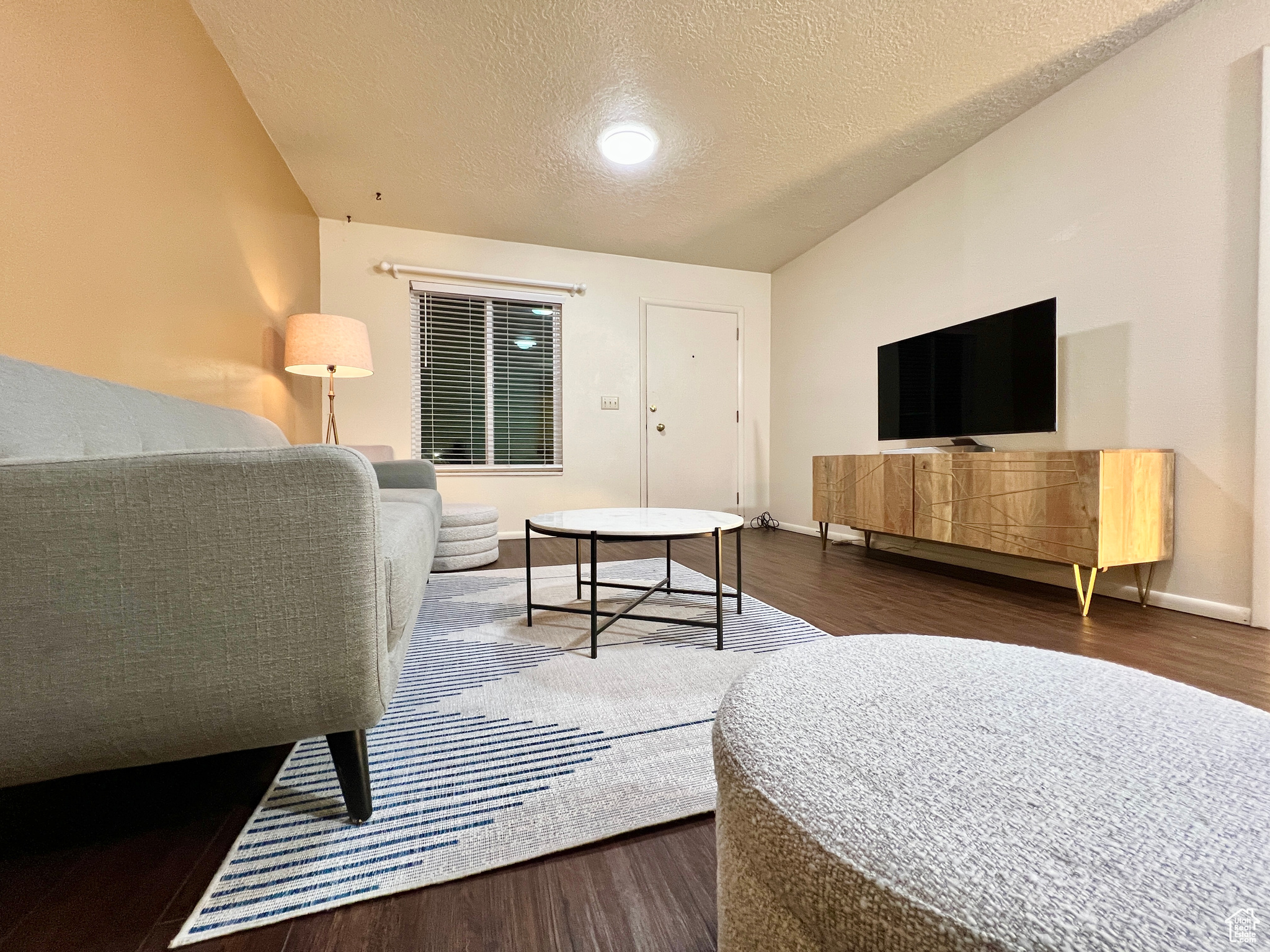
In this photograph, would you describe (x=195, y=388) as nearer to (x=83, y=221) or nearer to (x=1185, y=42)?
(x=83, y=221)

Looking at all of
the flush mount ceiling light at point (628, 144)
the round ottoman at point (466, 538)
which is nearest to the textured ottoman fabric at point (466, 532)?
the round ottoman at point (466, 538)

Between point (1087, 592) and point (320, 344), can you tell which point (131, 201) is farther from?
point (1087, 592)

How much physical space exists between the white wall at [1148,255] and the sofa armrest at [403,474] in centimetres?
304

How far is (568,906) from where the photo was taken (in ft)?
2.28

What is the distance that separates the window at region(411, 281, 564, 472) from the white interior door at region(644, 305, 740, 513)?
0.85 meters

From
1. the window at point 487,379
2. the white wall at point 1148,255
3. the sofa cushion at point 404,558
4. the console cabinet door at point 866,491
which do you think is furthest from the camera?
the window at point 487,379

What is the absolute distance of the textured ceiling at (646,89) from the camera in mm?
Answer: 2055

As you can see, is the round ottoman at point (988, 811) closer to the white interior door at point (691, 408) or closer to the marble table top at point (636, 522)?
the marble table top at point (636, 522)

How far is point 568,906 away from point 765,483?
14.5ft

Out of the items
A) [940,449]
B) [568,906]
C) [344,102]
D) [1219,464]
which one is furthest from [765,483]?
[568,906]

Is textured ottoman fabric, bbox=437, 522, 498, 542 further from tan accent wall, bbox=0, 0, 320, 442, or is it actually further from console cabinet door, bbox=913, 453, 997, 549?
console cabinet door, bbox=913, 453, 997, 549

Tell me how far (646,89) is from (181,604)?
2.76 m

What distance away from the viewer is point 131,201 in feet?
5.36

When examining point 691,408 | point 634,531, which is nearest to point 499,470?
point 691,408
